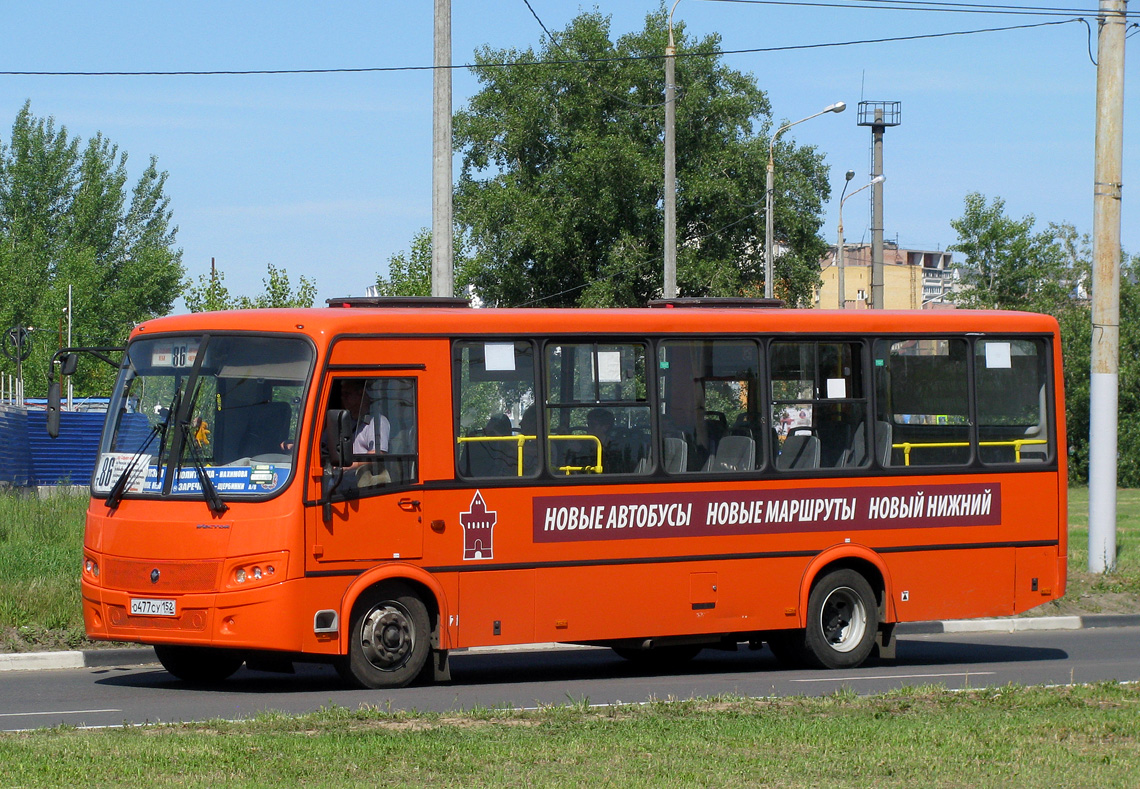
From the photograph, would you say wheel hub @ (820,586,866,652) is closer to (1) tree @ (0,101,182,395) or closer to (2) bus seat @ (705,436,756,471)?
(2) bus seat @ (705,436,756,471)

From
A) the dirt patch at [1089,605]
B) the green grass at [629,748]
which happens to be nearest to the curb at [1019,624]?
the dirt patch at [1089,605]

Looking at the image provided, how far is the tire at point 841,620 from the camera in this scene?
1293 cm

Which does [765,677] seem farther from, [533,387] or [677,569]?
[533,387]

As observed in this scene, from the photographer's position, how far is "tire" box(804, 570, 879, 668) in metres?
12.9

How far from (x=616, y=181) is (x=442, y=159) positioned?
36.3 meters

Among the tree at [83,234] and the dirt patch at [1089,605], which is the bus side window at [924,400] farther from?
the tree at [83,234]

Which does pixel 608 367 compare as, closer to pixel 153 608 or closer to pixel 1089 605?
pixel 153 608

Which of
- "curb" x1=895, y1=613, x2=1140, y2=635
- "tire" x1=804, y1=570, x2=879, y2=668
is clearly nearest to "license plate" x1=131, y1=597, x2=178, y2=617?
"tire" x1=804, y1=570, x2=879, y2=668

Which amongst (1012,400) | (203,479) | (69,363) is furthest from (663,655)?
(69,363)

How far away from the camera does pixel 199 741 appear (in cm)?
809

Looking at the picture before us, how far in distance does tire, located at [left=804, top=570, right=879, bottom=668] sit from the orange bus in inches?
1.0

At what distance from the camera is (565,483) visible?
1191cm

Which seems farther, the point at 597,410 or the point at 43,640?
the point at 43,640

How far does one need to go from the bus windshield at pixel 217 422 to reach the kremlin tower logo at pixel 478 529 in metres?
1.46
